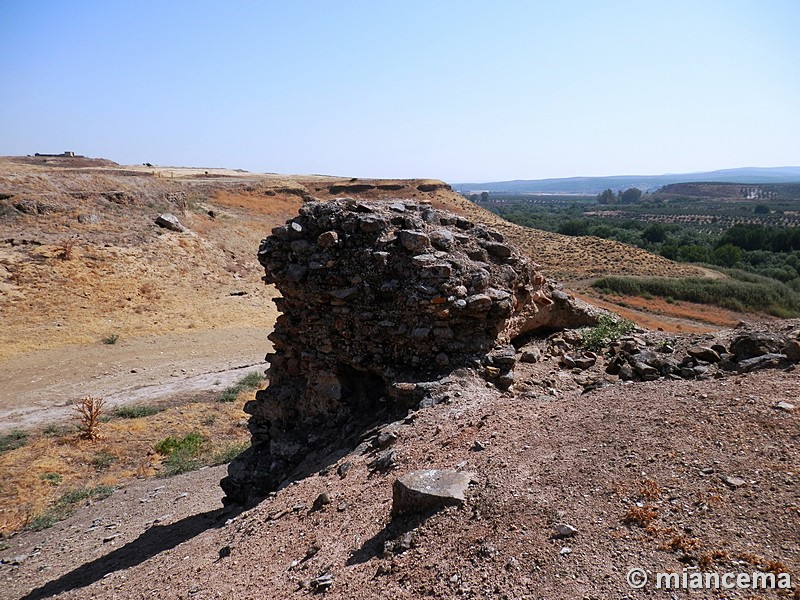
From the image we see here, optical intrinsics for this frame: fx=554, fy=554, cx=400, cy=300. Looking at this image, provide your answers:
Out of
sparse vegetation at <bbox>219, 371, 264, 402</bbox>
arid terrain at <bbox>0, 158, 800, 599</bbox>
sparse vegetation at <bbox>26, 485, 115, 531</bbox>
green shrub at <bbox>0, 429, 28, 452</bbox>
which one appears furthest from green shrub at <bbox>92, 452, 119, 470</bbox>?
sparse vegetation at <bbox>219, 371, 264, 402</bbox>

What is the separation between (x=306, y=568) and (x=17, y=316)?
20.1 metres

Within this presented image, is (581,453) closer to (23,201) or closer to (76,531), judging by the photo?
(76,531)

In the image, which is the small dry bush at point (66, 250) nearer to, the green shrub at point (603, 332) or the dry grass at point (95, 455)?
the dry grass at point (95, 455)

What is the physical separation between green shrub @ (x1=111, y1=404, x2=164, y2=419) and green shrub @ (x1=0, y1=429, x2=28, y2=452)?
6.56ft

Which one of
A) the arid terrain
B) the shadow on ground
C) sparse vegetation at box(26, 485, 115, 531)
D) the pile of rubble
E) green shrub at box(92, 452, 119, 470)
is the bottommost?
green shrub at box(92, 452, 119, 470)

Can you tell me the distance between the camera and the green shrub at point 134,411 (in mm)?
14305

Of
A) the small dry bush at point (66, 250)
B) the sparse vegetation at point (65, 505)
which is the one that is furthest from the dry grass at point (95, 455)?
the small dry bush at point (66, 250)

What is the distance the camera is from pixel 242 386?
16406 mm

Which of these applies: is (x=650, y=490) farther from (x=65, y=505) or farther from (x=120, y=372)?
(x=120, y=372)

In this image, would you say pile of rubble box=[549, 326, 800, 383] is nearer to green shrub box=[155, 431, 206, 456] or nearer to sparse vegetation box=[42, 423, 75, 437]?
green shrub box=[155, 431, 206, 456]

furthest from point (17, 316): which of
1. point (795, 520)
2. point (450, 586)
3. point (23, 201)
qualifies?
point (795, 520)

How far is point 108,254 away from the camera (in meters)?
25.5

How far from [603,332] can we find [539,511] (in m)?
4.76

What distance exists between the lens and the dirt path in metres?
15.0
